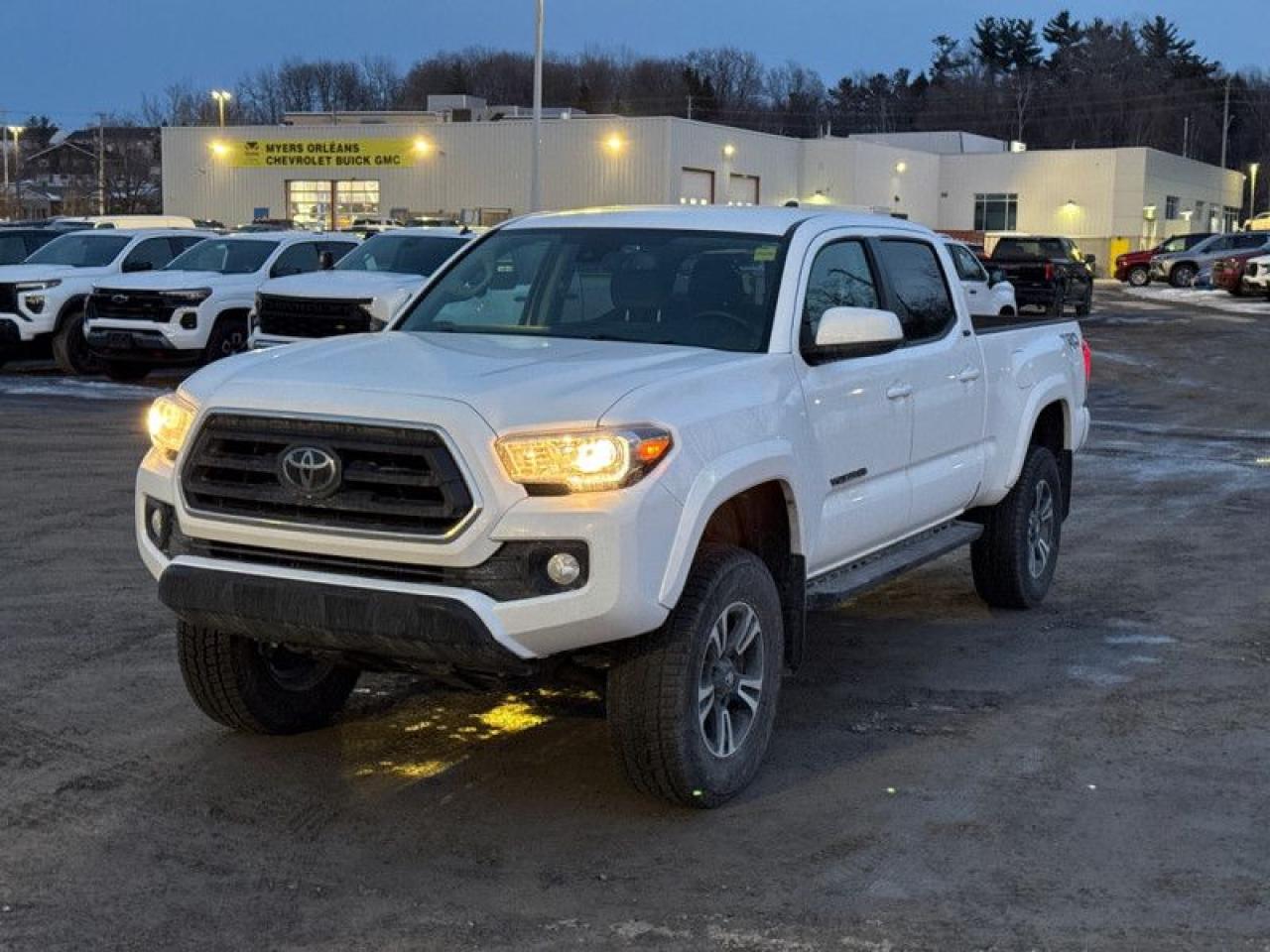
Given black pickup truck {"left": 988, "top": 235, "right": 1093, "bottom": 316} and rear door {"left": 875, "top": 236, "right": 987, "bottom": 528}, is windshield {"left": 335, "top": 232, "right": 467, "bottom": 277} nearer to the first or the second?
rear door {"left": 875, "top": 236, "right": 987, "bottom": 528}

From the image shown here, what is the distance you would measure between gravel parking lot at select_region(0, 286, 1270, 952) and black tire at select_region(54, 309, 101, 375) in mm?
12285

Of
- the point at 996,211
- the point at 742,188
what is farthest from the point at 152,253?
the point at 996,211

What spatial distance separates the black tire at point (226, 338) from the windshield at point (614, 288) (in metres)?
12.8

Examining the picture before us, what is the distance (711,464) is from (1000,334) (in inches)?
127

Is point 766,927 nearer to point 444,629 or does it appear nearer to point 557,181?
point 444,629

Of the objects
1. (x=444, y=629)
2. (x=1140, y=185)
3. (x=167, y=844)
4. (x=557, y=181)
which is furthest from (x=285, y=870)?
(x=1140, y=185)

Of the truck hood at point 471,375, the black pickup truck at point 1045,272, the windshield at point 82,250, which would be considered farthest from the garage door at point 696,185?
the truck hood at point 471,375

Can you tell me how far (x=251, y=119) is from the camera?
143875 mm

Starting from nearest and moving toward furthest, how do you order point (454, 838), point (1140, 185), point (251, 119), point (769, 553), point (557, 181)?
1. point (454, 838)
2. point (769, 553)
3. point (557, 181)
4. point (1140, 185)
5. point (251, 119)

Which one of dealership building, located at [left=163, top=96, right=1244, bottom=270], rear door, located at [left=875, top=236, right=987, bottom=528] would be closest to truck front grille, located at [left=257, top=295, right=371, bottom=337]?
rear door, located at [left=875, top=236, right=987, bottom=528]

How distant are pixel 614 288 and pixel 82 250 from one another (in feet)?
55.1

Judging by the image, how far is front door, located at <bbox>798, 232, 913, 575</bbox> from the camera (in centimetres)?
601

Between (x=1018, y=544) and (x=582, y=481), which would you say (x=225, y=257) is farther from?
(x=582, y=481)

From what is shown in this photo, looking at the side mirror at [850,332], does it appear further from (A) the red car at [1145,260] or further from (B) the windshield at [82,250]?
(A) the red car at [1145,260]
